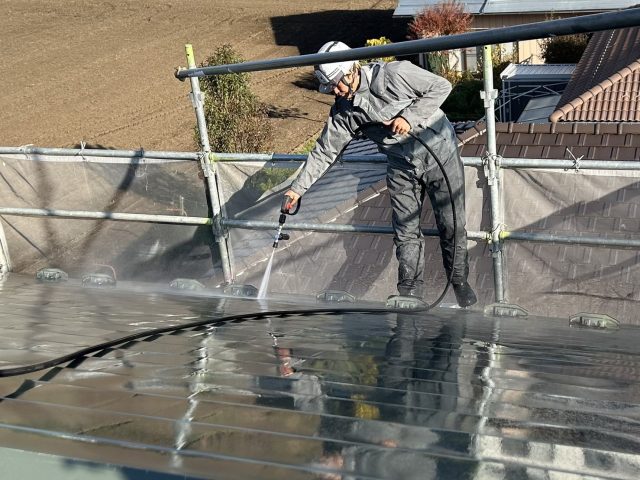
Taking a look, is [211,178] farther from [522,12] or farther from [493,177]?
[522,12]

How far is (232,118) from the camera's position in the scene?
2000cm

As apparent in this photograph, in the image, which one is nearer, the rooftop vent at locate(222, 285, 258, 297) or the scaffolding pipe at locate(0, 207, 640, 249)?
the scaffolding pipe at locate(0, 207, 640, 249)

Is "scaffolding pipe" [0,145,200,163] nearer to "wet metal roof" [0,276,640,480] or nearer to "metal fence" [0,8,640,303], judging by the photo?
"metal fence" [0,8,640,303]

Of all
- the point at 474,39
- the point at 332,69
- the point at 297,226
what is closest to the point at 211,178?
the point at 297,226

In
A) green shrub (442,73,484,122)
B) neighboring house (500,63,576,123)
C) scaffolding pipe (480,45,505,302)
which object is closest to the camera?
scaffolding pipe (480,45,505,302)

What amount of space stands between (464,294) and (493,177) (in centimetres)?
80

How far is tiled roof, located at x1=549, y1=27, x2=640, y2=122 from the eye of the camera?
40.2 feet

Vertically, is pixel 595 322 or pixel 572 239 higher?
pixel 572 239

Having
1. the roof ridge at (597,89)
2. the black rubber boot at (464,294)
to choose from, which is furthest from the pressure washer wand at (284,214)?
the roof ridge at (597,89)

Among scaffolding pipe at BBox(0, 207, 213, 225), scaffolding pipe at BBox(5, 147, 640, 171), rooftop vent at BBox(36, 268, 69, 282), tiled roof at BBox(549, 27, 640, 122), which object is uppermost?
tiled roof at BBox(549, 27, 640, 122)

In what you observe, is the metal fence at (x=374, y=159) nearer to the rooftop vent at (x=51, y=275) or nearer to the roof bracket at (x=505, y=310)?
the roof bracket at (x=505, y=310)

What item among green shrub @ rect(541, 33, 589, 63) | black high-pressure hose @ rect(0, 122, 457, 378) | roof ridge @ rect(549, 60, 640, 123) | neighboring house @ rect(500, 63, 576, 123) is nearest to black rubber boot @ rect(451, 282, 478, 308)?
black high-pressure hose @ rect(0, 122, 457, 378)

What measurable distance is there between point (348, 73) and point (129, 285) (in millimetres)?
2475

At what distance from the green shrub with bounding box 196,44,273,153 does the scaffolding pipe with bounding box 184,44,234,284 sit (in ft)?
43.1
